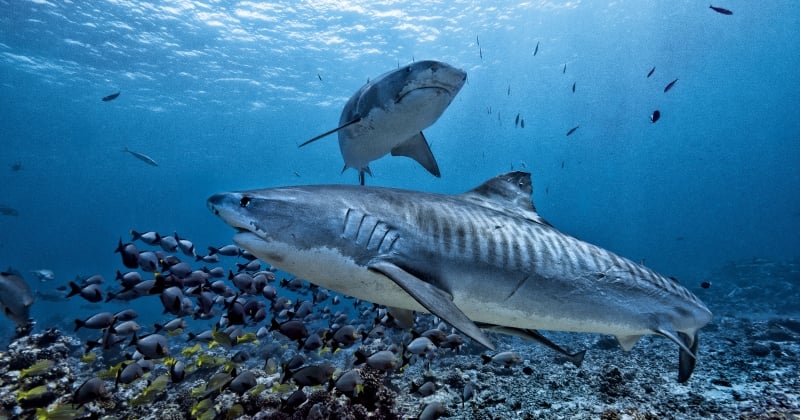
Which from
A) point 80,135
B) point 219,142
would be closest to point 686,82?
point 219,142

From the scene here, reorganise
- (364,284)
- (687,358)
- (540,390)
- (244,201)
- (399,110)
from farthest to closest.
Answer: (540,390)
(399,110)
(687,358)
(364,284)
(244,201)

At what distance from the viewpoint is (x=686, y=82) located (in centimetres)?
7475

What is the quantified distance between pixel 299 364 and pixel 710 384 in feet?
23.0

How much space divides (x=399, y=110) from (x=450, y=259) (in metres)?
2.82

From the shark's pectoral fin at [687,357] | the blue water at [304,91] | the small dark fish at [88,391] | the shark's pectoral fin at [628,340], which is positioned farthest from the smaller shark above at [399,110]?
the blue water at [304,91]

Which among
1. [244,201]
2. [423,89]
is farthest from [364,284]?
[423,89]

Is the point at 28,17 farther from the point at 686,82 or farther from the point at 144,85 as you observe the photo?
the point at 686,82

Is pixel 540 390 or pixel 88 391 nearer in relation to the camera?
pixel 88 391

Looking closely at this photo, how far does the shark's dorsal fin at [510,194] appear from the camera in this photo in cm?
344

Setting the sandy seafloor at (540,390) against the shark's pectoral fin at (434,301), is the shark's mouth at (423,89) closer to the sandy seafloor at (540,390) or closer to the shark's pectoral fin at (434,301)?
the shark's pectoral fin at (434,301)

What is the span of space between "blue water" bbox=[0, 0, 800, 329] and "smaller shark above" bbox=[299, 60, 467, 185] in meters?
18.1

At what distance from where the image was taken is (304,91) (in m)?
43.8

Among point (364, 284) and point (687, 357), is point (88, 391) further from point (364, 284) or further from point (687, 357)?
point (687, 357)

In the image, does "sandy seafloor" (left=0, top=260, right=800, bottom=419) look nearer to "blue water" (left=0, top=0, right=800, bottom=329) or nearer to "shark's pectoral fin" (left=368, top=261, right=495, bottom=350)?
"shark's pectoral fin" (left=368, top=261, right=495, bottom=350)
